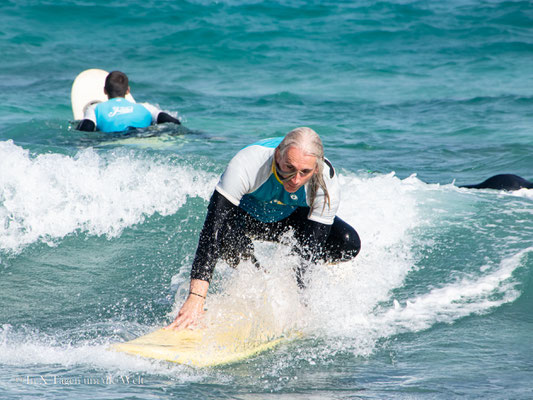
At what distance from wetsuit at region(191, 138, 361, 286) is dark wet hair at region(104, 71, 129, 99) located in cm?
535

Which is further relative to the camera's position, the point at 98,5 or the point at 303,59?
the point at 98,5

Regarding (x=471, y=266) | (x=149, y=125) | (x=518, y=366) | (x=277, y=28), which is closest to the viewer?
(x=518, y=366)

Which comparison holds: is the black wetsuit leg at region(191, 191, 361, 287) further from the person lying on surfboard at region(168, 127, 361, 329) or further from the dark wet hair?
the dark wet hair

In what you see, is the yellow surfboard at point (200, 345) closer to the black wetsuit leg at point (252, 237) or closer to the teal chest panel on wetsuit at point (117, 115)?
the black wetsuit leg at point (252, 237)

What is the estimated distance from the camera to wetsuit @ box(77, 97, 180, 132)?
8.50 metres

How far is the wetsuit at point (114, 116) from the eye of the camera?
850 cm

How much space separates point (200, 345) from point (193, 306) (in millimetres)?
214

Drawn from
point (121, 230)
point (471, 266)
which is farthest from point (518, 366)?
point (121, 230)

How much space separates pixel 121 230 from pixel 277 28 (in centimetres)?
1546

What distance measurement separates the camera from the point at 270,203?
3498 millimetres

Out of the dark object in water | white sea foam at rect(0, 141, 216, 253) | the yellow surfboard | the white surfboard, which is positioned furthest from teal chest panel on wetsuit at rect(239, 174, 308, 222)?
the white surfboard

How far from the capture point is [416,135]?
10.1 meters

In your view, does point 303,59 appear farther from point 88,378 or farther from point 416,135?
point 88,378

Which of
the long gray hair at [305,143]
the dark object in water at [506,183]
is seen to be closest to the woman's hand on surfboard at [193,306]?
the long gray hair at [305,143]
